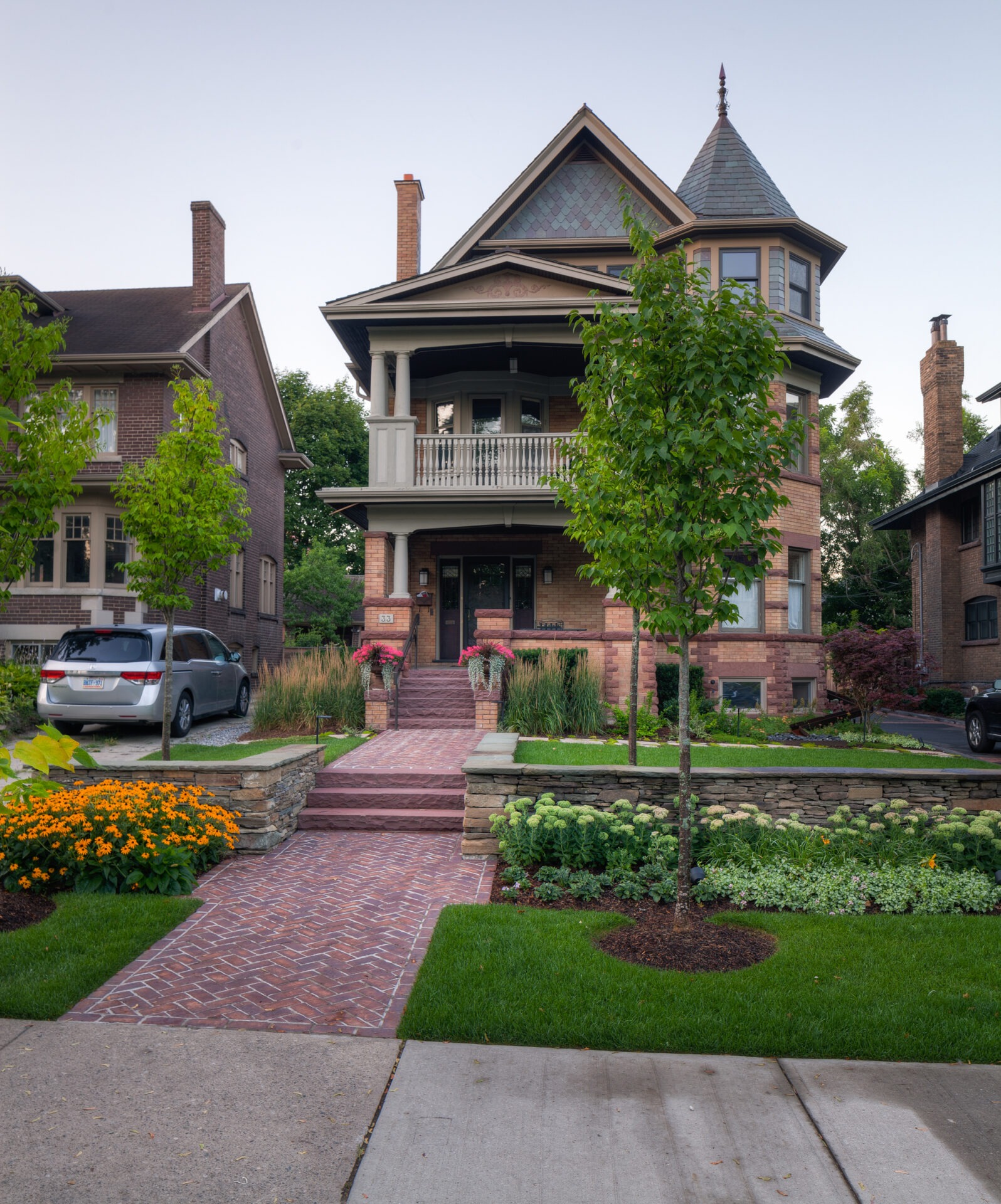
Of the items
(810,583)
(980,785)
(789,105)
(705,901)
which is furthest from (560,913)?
(810,583)

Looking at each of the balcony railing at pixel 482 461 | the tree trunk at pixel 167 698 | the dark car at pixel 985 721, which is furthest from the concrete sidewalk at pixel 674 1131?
the balcony railing at pixel 482 461

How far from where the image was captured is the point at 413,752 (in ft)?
34.6

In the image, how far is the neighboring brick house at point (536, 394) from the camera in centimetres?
1581

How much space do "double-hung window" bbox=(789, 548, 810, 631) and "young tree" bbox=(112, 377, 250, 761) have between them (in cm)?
1220

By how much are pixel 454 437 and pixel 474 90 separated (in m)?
6.01

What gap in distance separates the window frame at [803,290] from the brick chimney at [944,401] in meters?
10.2

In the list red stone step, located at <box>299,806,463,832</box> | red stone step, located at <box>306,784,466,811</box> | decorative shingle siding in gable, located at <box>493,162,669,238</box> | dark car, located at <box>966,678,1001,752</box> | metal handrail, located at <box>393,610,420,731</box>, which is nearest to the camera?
red stone step, located at <box>299,806,463,832</box>

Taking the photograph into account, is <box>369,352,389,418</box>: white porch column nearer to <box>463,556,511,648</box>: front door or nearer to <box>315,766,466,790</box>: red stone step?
<box>463,556,511,648</box>: front door

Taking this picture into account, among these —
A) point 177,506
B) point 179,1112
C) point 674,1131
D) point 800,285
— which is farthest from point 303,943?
point 800,285

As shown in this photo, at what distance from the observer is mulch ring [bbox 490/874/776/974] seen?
16.2 feet

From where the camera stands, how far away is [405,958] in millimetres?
5031

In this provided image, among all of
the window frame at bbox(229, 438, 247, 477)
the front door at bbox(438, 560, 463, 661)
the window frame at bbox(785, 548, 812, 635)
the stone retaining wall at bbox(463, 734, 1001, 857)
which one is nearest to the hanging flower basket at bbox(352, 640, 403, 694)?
the front door at bbox(438, 560, 463, 661)

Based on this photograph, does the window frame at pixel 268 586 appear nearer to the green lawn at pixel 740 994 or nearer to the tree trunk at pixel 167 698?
the tree trunk at pixel 167 698

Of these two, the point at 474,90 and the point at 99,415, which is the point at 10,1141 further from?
the point at 474,90
